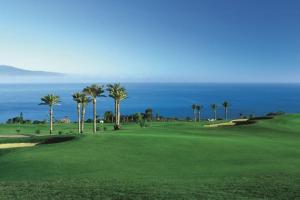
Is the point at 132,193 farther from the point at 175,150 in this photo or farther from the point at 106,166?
the point at 175,150

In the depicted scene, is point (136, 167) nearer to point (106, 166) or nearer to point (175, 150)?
point (106, 166)

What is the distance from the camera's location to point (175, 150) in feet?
113

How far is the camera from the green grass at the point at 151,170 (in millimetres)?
18281

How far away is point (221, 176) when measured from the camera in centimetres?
2259

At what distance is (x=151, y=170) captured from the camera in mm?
26000

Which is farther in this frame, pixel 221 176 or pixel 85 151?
pixel 85 151

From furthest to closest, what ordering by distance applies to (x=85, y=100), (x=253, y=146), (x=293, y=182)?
(x=85, y=100) < (x=253, y=146) < (x=293, y=182)

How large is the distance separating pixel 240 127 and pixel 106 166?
3393 centimetres

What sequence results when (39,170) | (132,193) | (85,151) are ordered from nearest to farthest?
(132,193) → (39,170) → (85,151)

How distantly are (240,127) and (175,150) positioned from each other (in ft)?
85.1

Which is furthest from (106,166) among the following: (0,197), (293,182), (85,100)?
(85,100)

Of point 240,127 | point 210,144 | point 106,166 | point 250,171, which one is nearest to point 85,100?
point 240,127

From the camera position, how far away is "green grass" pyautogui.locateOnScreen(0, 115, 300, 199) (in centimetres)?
1828

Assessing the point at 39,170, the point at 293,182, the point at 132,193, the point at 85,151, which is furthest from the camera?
the point at 85,151
